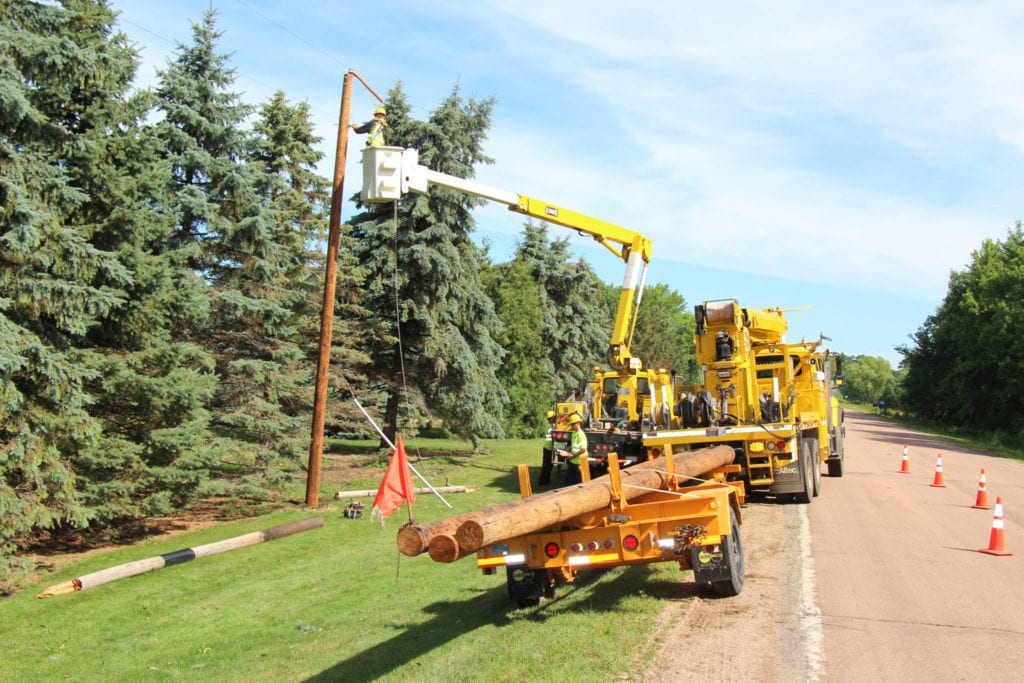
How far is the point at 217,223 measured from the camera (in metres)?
18.6

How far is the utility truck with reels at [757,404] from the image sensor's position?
47.3ft

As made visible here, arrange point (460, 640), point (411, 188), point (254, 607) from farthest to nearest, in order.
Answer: point (411, 188), point (254, 607), point (460, 640)

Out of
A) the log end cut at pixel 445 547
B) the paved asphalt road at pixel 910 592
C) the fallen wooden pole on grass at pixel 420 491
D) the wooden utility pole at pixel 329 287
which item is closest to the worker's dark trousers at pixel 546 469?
the fallen wooden pole on grass at pixel 420 491

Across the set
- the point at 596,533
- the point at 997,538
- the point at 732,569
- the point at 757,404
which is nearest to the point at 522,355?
the point at 757,404

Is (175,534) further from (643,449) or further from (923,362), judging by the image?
(923,362)

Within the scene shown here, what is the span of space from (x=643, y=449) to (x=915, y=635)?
952cm

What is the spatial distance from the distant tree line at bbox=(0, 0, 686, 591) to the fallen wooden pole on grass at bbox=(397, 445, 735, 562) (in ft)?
23.3

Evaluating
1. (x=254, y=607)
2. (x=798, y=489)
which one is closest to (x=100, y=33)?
(x=254, y=607)

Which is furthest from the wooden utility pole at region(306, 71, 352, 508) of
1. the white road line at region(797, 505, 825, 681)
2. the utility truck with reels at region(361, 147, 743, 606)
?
the white road line at region(797, 505, 825, 681)

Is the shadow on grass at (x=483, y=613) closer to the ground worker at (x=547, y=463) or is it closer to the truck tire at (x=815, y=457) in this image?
the truck tire at (x=815, y=457)

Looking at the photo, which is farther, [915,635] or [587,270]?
[587,270]

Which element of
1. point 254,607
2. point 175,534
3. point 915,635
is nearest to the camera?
point 915,635

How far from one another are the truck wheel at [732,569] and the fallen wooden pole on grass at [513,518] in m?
0.84

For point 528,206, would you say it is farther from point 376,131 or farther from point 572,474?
point 572,474
